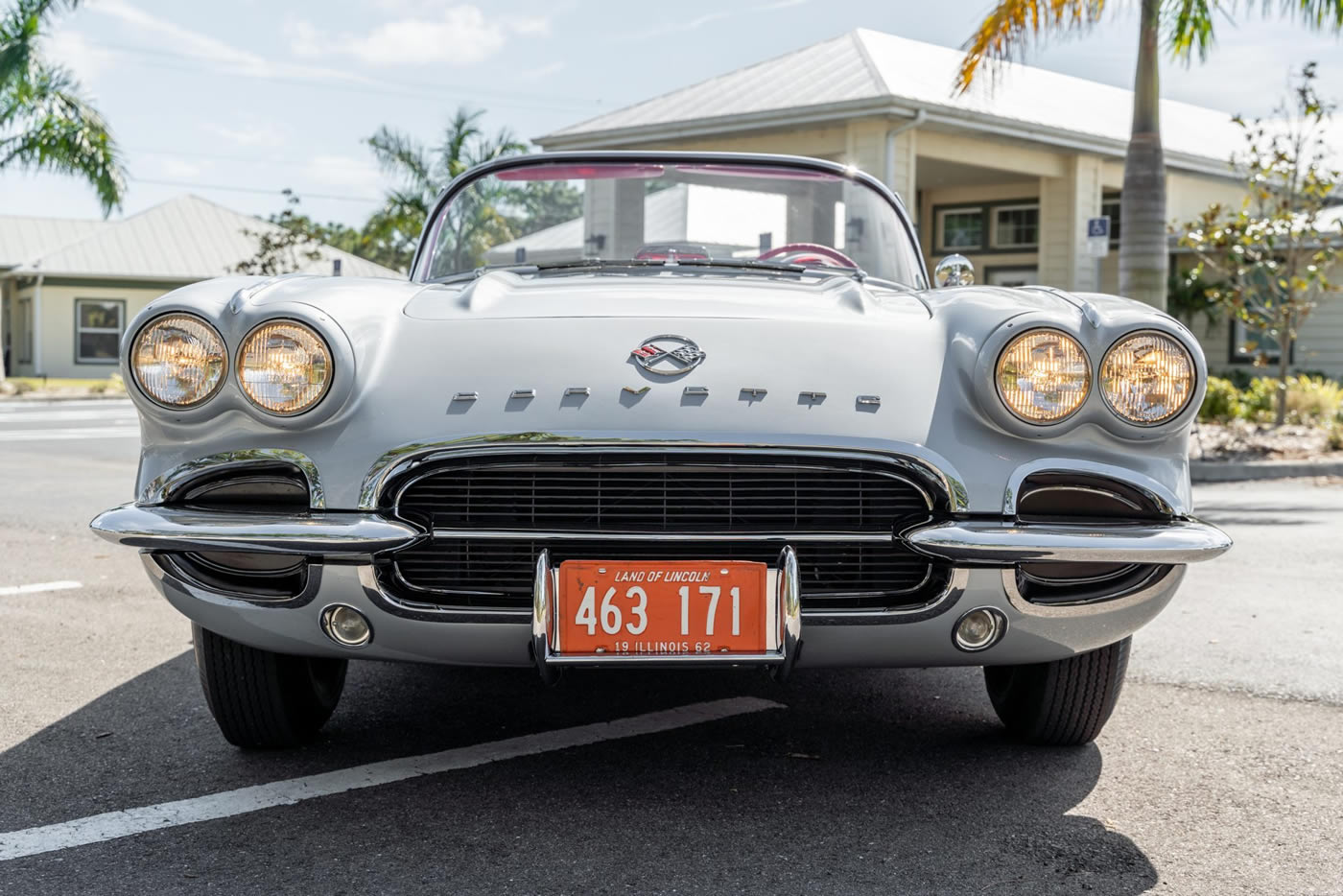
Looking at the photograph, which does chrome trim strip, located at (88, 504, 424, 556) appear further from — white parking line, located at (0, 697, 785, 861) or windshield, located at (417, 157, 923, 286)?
windshield, located at (417, 157, 923, 286)

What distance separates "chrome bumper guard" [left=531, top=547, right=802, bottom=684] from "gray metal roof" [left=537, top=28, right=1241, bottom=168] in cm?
1202

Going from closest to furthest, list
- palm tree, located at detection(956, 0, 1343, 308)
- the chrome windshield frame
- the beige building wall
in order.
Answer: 1. the chrome windshield frame
2. palm tree, located at detection(956, 0, 1343, 308)
3. the beige building wall

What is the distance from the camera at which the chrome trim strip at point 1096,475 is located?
2.34 m

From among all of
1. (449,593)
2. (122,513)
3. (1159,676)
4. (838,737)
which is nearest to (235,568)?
(122,513)

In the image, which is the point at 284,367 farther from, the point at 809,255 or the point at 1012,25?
the point at 1012,25

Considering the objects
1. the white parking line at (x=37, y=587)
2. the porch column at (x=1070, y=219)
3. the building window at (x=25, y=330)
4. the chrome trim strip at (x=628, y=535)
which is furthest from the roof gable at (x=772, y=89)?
the building window at (x=25, y=330)

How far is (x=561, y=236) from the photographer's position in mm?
4289

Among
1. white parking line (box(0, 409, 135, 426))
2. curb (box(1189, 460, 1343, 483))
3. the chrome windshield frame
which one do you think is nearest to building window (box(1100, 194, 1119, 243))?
curb (box(1189, 460, 1343, 483))

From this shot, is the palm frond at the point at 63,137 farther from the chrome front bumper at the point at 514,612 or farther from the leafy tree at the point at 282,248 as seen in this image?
the chrome front bumper at the point at 514,612

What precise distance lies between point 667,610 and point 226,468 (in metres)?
0.87

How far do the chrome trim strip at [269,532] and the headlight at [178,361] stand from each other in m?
0.23

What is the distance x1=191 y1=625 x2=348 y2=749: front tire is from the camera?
8.68 feet

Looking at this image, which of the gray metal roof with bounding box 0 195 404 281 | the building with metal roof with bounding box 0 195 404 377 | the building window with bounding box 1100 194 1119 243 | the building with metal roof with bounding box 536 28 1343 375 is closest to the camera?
the building with metal roof with bounding box 536 28 1343 375

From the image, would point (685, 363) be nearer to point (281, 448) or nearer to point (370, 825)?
point (281, 448)
